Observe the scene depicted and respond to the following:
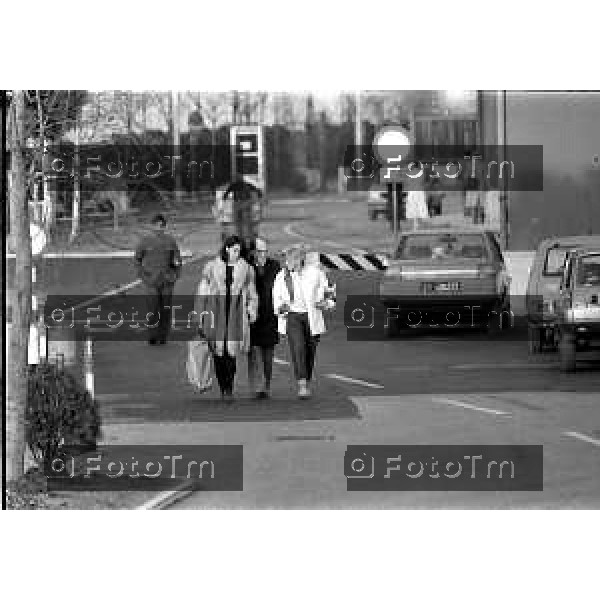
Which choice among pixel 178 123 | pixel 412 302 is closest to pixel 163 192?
pixel 178 123

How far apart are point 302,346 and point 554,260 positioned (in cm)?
164

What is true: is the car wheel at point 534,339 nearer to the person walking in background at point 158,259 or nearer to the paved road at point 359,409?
the paved road at point 359,409

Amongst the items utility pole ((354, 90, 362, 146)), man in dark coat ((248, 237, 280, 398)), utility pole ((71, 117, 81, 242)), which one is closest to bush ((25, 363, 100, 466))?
utility pole ((71, 117, 81, 242))

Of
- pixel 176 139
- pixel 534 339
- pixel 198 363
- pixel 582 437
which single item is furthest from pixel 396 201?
pixel 582 437

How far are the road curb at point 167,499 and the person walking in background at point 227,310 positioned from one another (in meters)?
0.67

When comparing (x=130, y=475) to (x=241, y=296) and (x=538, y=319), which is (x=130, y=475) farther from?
(x=538, y=319)

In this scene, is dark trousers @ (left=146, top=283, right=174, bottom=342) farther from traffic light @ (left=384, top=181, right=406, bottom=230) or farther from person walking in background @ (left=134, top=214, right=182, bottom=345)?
traffic light @ (left=384, top=181, right=406, bottom=230)

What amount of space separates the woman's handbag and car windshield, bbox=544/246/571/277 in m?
2.15

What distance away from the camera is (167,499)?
20938 mm

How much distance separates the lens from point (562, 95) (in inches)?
815

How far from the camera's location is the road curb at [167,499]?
2085cm
